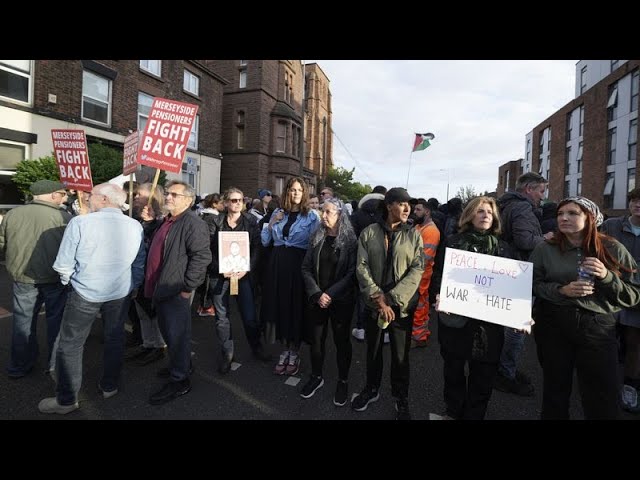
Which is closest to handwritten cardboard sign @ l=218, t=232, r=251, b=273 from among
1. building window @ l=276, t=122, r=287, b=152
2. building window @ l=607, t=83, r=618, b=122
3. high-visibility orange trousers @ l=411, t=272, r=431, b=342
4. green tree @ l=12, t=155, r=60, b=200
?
high-visibility orange trousers @ l=411, t=272, r=431, b=342

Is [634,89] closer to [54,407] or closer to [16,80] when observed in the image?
[54,407]

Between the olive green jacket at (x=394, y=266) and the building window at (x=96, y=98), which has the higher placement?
the building window at (x=96, y=98)

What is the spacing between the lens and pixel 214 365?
3.79 meters

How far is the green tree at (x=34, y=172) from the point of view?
805 cm

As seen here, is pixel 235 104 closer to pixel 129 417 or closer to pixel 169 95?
pixel 169 95

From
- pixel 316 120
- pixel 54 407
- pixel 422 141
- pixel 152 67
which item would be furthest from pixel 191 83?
pixel 316 120

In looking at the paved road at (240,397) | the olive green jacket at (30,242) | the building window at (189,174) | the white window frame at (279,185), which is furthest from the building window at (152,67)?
the paved road at (240,397)

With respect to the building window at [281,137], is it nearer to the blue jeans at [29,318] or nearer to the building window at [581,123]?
the blue jeans at [29,318]

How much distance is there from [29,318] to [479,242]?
4.47 meters

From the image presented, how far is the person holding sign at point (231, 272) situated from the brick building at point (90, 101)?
34.4ft

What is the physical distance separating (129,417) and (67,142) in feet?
12.9

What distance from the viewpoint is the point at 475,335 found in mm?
2502

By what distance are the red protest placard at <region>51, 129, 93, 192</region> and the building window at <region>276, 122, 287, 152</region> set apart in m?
18.0
